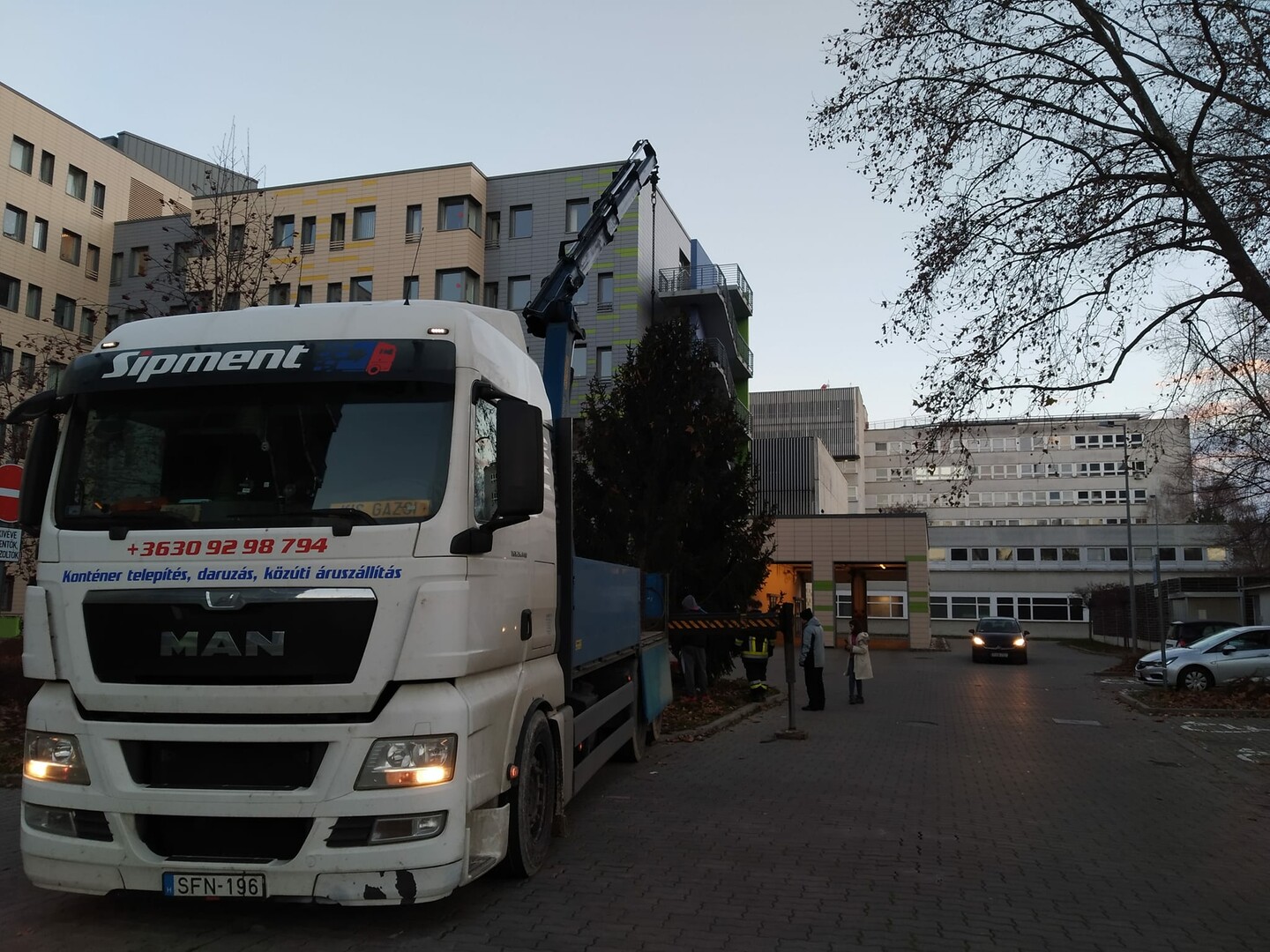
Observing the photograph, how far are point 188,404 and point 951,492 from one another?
11253 mm

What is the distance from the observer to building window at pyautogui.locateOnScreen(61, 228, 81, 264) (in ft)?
139

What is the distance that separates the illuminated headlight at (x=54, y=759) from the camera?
15.2ft

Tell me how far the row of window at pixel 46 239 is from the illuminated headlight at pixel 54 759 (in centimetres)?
4287

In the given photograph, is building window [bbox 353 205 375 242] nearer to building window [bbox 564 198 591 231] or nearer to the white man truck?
building window [bbox 564 198 591 231]

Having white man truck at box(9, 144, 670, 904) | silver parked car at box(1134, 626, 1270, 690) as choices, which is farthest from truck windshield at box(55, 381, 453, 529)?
silver parked car at box(1134, 626, 1270, 690)

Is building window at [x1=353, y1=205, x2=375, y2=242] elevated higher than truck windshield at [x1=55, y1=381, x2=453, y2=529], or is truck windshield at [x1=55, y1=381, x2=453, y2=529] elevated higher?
building window at [x1=353, y1=205, x2=375, y2=242]

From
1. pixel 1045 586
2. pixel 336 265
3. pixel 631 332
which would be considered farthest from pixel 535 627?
pixel 1045 586

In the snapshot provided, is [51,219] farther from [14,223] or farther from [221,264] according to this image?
[221,264]

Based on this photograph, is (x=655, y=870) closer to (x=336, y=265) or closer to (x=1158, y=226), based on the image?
(x=1158, y=226)

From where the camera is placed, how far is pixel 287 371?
500 cm

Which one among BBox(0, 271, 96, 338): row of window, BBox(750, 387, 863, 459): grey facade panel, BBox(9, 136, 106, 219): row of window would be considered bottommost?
BBox(0, 271, 96, 338): row of window

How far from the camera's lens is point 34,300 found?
4125cm

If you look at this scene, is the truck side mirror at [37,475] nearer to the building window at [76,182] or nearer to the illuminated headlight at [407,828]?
the illuminated headlight at [407,828]

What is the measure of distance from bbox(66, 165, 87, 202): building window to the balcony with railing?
2573cm
